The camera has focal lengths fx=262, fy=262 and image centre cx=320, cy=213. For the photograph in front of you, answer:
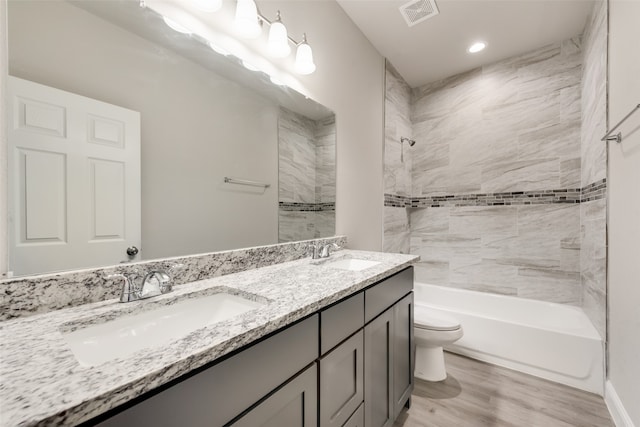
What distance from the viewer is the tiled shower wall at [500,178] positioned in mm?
2273

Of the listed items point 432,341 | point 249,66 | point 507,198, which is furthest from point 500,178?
point 249,66

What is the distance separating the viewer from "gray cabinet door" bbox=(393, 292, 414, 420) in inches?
52.4

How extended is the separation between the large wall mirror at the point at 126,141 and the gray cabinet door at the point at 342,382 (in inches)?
26.0

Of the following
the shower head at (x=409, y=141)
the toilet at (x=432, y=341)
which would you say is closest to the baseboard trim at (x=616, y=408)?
the toilet at (x=432, y=341)

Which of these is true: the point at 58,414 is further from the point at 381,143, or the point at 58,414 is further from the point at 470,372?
the point at 381,143

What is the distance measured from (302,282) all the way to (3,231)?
0.86 meters

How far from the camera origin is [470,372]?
1.93m

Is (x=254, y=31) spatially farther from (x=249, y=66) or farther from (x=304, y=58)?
(x=304, y=58)

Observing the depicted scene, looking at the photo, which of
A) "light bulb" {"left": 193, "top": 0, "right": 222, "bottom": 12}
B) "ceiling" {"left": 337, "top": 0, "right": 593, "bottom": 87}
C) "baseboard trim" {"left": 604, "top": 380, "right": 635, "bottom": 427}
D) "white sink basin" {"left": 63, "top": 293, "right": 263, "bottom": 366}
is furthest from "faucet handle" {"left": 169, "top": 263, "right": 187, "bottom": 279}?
"baseboard trim" {"left": 604, "top": 380, "right": 635, "bottom": 427}

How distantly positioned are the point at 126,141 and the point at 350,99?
1.59m

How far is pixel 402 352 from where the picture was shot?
1412 mm

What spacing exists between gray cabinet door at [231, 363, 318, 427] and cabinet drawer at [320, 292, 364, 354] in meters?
0.09

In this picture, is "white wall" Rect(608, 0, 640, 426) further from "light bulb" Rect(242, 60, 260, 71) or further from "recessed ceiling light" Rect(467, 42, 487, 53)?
"light bulb" Rect(242, 60, 260, 71)

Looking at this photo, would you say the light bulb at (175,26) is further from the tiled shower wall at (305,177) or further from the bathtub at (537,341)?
the bathtub at (537,341)
